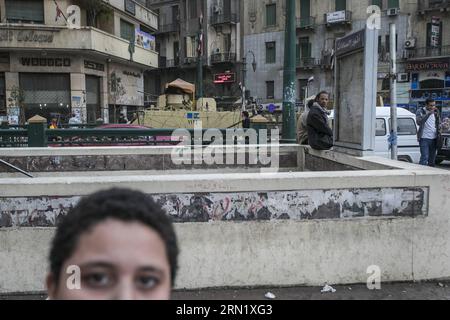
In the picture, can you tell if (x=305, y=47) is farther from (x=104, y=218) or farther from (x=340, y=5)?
(x=104, y=218)

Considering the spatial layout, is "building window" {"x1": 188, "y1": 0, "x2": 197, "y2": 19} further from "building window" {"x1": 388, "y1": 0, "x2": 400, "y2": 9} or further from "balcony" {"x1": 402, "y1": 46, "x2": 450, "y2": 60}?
"balcony" {"x1": 402, "y1": 46, "x2": 450, "y2": 60}

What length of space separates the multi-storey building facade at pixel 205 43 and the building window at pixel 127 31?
14373 mm

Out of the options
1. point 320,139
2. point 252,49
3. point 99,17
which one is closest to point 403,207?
point 320,139

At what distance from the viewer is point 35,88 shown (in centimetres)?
2639

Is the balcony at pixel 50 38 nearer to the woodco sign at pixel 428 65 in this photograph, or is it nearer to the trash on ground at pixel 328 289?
the trash on ground at pixel 328 289

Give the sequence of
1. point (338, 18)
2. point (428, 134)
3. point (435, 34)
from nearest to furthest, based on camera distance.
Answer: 1. point (428, 134)
2. point (435, 34)
3. point (338, 18)

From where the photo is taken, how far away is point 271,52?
4669 cm

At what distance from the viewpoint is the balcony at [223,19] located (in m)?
49.3

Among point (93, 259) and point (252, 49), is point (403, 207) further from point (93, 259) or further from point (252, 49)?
point (252, 49)

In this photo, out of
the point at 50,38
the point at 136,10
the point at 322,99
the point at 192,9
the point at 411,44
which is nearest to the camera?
the point at 322,99

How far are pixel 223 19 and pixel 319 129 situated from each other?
4542 centimetres

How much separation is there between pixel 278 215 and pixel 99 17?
28.9 metres

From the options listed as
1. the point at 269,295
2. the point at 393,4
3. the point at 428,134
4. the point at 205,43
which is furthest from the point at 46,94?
the point at 393,4

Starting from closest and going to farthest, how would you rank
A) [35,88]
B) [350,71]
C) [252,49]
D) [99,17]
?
1. [350,71]
2. [35,88]
3. [99,17]
4. [252,49]
